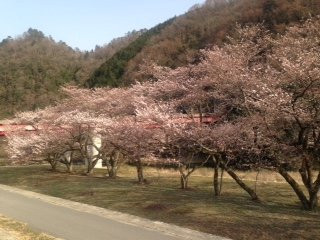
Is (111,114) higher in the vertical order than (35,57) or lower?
lower

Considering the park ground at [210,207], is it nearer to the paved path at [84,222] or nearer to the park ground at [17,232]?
the paved path at [84,222]

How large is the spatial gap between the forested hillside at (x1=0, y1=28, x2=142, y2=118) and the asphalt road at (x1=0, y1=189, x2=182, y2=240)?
179 ft

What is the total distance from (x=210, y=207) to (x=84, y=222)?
4079mm

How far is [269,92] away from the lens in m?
12.8

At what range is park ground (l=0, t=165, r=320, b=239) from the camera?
10.7 meters

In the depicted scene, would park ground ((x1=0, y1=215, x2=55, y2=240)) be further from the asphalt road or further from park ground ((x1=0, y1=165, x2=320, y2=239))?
park ground ((x1=0, y1=165, x2=320, y2=239))

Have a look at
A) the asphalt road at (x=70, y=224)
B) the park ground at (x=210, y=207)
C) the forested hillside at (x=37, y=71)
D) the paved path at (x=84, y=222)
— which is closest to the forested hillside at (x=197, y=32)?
the park ground at (x=210, y=207)

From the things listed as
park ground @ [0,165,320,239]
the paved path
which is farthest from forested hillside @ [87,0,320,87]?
the paved path

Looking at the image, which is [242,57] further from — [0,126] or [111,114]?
[0,126]

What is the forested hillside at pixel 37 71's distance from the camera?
7725cm

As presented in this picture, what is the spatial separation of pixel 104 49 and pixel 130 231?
4498 inches

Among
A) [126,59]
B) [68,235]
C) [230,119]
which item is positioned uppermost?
[126,59]

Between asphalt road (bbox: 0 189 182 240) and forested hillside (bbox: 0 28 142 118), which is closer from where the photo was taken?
asphalt road (bbox: 0 189 182 240)

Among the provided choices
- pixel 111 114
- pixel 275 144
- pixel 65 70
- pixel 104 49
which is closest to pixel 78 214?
pixel 275 144
